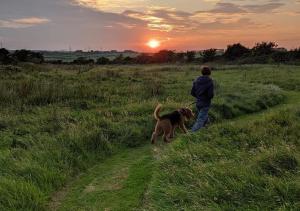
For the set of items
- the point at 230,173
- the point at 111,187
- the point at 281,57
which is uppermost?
the point at 281,57

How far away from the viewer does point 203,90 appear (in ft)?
36.7

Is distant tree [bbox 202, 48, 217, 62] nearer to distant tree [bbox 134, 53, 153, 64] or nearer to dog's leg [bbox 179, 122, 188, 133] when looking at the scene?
distant tree [bbox 134, 53, 153, 64]

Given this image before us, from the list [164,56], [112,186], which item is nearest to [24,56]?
[164,56]

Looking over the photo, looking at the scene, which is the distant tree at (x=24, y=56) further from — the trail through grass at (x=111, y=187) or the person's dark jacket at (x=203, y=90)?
the trail through grass at (x=111, y=187)

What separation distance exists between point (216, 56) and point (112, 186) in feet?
230

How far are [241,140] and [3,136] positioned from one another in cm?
615

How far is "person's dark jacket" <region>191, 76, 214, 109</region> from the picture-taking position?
11134mm

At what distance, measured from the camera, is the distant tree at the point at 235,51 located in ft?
236

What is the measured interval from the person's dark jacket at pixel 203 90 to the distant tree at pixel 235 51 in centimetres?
6119

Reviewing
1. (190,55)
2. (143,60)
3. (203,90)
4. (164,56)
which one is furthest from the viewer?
(164,56)

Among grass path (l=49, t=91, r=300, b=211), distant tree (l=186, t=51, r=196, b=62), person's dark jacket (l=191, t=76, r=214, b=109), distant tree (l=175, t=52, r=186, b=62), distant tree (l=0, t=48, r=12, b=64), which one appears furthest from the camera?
distant tree (l=175, t=52, r=186, b=62)

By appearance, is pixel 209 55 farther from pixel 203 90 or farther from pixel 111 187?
pixel 111 187

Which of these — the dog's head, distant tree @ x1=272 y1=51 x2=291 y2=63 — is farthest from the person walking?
distant tree @ x1=272 y1=51 x2=291 y2=63

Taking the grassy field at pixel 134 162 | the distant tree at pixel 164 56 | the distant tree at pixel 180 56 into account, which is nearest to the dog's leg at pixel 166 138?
the grassy field at pixel 134 162
